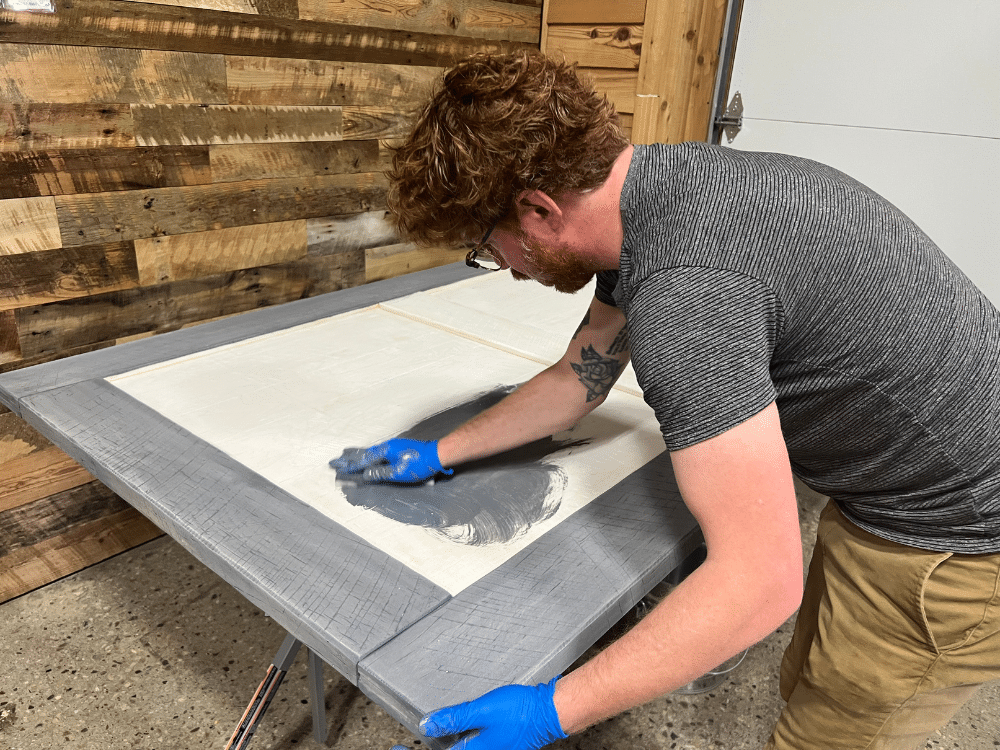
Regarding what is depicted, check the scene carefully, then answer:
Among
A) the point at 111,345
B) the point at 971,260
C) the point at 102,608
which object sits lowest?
the point at 102,608

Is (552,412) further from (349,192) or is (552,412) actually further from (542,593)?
(349,192)

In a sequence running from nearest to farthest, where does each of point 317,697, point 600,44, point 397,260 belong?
1. point 317,697
2. point 397,260
3. point 600,44

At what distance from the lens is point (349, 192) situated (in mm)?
2162

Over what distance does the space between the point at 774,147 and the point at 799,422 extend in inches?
79.1

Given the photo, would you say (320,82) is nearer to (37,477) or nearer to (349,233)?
(349,233)

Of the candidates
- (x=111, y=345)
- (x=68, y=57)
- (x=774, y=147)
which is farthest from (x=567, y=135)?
(x=774, y=147)

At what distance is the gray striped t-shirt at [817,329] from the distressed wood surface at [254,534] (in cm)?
44

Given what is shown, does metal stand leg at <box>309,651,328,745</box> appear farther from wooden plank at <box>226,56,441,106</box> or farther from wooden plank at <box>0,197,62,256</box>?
wooden plank at <box>226,56,441,106</box>

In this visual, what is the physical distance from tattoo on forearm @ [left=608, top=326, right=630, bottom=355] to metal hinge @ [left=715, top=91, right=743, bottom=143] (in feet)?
5.92

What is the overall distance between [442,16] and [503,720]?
6.98ft

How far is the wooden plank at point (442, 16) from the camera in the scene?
1945mm

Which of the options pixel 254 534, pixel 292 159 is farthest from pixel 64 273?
pixel 254 534

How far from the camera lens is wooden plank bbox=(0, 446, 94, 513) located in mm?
1741

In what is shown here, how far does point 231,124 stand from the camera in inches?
71.6
